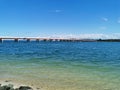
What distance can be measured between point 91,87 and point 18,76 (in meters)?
6.55

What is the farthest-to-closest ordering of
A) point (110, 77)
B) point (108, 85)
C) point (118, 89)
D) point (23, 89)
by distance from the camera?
point (110, 77), point (108, 85), point (118, 89), point (23, 89)

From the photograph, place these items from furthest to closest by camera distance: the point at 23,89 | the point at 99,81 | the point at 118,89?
the point at 99,81 < the point at 118,89 < the point at 23,89

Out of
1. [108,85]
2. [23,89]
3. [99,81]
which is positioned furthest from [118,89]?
[23,89]

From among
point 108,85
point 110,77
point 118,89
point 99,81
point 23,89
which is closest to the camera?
point 23,89

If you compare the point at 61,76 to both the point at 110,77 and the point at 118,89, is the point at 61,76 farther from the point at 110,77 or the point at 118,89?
the point at 118,89

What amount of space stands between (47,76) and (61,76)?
1.01 metres

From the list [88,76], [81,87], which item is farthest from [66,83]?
[88,76]

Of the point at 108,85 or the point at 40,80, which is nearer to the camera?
the point at 108,85

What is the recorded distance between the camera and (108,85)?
17.4 meters

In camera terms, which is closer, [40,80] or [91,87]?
[91,87]

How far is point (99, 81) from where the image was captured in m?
18.8

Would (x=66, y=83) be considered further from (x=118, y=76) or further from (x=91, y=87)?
(x=118, y=76)

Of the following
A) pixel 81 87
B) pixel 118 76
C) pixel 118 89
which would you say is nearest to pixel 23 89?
pixel 81 87

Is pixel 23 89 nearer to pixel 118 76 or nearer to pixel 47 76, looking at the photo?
pixel 47 76
